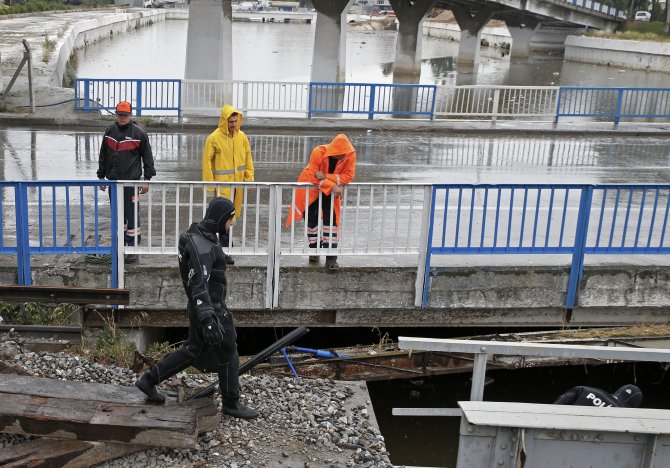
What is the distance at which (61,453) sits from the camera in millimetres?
5203

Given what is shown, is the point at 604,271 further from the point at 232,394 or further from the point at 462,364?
the point at 232,394

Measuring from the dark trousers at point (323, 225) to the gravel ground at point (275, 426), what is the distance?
1.73 m

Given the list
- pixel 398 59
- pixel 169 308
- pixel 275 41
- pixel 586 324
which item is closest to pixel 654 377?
pixel 586 324

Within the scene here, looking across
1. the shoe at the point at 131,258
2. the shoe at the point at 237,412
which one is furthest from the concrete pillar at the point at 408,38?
the shoe at the point at 237,412

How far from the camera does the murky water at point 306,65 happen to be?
135 ft

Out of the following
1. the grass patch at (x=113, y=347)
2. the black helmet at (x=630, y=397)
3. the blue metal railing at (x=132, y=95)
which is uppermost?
the blue metal railing at (x=132, y=95)

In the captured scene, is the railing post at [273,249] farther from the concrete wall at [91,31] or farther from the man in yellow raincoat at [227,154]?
the concrete wall at [91,31]

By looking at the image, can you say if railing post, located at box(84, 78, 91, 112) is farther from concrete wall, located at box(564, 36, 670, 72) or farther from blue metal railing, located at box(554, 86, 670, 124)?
concrete wall, located at box(564, 36, 670, 72)

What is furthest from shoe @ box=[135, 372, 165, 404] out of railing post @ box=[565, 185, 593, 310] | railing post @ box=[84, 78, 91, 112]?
railing post @ box=[84, 78, 91, 112]

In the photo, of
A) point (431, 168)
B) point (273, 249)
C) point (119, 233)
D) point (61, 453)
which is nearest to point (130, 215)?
point (119, 233)

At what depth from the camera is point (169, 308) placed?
8109mm

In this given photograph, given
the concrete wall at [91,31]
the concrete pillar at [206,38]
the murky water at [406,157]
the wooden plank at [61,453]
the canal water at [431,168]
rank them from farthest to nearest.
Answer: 1. the concrete wall at [91,31]
2. the concrete pillar at [206,38]
3. the murky water at [406,157]
4. the canal water at [431,168]
5. the wooden plank at [61,453]

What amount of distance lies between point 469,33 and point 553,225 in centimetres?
4394

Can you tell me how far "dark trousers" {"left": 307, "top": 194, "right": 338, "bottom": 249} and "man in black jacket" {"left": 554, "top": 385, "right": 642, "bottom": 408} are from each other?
2922 millimetres
